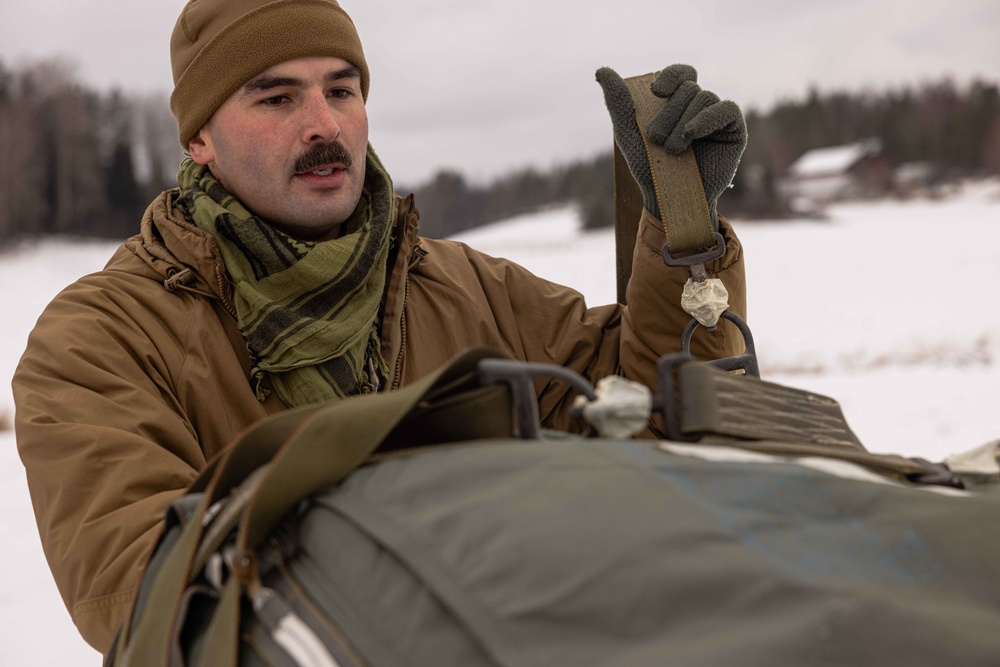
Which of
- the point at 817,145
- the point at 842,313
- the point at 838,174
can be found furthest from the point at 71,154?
the point at 817,145

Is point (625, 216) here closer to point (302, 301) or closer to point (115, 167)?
point (302, 301)

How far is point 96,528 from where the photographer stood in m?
1.39

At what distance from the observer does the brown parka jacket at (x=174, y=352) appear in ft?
4.70

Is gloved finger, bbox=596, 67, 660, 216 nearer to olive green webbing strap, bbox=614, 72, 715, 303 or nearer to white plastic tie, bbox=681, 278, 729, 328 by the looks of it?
olive green webbing strap, bbox=614, 72, 715, 303

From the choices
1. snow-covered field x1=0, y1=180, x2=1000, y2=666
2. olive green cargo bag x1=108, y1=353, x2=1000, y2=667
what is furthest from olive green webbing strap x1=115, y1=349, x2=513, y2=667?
snow-covered field x1=0, y1=180, x2=1000, y2=666

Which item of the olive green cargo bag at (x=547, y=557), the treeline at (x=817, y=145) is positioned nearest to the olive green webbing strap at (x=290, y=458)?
the olive green cargo bag at (x=547, y=557)

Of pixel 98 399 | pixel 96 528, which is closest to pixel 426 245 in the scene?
pixel 98 399

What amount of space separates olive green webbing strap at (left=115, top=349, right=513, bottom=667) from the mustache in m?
1.33

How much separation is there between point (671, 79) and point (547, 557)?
140 centimetres

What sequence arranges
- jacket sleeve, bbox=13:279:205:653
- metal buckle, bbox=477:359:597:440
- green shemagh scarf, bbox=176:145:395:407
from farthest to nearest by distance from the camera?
green shemagh scarf, bbox=176:145:395:407
jacket sleeve, bbox=13:279:205:653
metal buckle, bbox=477:359:597:440

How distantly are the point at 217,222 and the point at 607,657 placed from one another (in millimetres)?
1595

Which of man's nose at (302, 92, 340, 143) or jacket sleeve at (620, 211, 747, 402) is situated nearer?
jacket sleeve at (620, 211, 747, 402)

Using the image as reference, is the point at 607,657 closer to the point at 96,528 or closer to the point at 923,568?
the point at 923,568

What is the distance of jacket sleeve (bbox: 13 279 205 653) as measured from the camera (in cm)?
137
